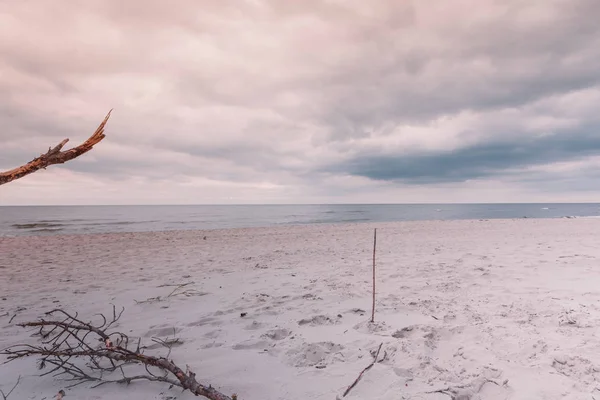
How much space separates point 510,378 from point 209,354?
296 cm

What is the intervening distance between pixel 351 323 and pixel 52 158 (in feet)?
12.4

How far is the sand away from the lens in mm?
2795

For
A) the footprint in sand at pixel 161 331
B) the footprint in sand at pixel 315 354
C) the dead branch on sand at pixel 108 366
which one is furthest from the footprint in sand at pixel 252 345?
the footprint in sand at pixel 161 331

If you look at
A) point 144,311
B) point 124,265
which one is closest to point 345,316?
point 144,311

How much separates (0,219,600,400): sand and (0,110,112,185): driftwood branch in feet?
6.21

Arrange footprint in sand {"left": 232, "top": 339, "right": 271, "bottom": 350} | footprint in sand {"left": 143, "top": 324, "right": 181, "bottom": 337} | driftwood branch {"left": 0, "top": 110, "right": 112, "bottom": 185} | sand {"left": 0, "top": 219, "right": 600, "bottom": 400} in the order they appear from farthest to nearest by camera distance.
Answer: footprint in sand {"left": 143, "top": 324, "right": 181, "bottom": 337} < footprint in sand {"left": 232, "top": 339, "right": 271, "bottom": 350} < sand {"left": 0, "top": 219, "right": 600, "bottom": 400} < driftwood branch {"left": 0, "top": 110, "right": 112, "bottom": 185}

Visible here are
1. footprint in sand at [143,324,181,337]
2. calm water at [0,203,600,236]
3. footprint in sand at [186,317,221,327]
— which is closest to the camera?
footprint in sand at [143,324,181,337]

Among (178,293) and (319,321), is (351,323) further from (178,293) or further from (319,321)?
(178,293)

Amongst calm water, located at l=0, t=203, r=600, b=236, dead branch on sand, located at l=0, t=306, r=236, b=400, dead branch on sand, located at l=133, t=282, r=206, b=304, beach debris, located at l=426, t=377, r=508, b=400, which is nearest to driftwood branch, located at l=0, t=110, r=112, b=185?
dead branch on sand, located at l=0, t=306, r=236, b=400

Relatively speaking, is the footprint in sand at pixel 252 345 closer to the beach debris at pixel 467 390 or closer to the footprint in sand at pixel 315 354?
the footprint in sand at pixel 315 354

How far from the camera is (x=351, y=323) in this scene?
4242mm

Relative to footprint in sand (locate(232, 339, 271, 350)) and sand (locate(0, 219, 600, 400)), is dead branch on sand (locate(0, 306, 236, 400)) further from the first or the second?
footprint in sand (locate(232, 339, 271, 350))

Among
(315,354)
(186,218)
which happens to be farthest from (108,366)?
(186,218)

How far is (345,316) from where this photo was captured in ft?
14.8
